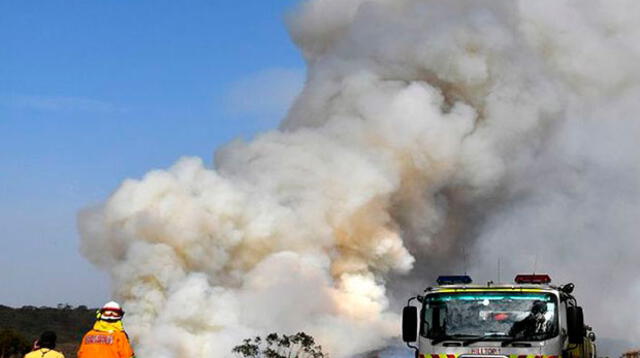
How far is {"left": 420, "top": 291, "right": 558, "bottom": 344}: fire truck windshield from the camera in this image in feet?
76.8

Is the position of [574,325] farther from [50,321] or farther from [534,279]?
[50,321]

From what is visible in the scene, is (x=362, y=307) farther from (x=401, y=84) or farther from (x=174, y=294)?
(x=401, y=84)

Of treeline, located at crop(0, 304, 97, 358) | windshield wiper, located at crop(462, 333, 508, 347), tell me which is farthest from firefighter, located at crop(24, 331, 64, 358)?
treeline, located at crop(0, 304, 97, 358)

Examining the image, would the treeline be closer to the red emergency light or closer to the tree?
the tree

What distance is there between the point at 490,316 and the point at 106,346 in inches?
417

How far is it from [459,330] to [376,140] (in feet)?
159

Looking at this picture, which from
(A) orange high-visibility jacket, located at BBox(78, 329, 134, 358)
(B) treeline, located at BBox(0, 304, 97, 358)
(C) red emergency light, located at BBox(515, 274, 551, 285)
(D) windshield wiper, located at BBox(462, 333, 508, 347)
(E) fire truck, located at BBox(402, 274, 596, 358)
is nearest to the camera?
(A) orange high-visibility jacket, located at BBox(78, 329, 134, 358)

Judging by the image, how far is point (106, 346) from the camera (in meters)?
15.5

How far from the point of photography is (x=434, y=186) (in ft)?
247

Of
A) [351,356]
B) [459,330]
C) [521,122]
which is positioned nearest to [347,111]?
[521,122]

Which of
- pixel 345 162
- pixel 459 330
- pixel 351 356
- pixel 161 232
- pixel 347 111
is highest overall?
pixel 347 111

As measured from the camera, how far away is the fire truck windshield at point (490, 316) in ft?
76.8

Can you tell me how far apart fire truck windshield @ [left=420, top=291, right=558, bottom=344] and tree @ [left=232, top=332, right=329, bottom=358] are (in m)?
36.7

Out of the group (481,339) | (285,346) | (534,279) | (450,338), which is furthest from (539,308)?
(285,346)
